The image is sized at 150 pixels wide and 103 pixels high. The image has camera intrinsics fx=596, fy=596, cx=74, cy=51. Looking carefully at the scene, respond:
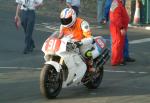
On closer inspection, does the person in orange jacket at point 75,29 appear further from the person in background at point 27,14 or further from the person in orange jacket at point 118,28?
the person in background at point 27,14

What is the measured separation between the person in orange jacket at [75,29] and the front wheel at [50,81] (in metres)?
0.85

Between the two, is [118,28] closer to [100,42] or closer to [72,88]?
[100,42]

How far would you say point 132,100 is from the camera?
976 cm

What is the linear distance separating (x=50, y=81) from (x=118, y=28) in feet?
15.4

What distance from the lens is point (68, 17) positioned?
34.5 feet

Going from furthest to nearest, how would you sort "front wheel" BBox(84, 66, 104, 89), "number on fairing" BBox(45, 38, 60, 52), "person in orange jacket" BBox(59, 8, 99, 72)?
"front wheel" BBox(84, 66, 104, 89) → "person in orange jacket" BBox(59, 8, 99, 72) → "number on fairing" BBox(45, 38, 60, 52)

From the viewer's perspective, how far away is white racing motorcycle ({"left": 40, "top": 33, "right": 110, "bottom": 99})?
9734 millimetres

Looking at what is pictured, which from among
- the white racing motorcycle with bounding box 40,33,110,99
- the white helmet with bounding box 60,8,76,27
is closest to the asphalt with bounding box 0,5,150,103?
the white racing motorcycle with bounding box 40,33,110,99

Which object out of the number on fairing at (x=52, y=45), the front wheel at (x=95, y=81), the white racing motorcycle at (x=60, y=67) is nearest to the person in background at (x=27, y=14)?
the front wheel at (x=95, y=81)

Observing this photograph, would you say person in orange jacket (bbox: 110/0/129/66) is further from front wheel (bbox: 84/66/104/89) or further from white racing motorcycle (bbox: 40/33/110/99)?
white racing motorcycle (bbox: 40/33/110/99)

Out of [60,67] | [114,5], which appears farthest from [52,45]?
[114,5]

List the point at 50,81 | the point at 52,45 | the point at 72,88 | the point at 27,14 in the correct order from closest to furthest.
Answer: the point at 50,81 < the point at 52,45 < the point at 72,88 < the point at 27,14

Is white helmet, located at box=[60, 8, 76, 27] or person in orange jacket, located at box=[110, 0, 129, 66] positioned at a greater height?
white helmet, located at box=[60, 8, 76, 27]


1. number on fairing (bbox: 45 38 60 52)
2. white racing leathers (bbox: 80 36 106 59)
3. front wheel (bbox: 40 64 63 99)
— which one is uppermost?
number on fairing (bbox: 45 38 60 52)
